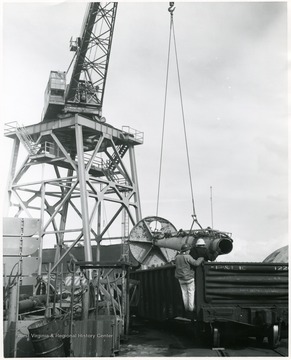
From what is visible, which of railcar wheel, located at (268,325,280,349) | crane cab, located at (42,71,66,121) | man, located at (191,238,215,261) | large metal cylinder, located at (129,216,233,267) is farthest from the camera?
crane cab, located at (42,71,66,121)

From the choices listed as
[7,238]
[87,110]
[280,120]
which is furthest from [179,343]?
[87,110]

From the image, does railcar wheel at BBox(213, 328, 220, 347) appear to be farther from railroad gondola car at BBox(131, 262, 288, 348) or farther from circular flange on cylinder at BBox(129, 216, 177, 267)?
circular flange on cylinder at BBox(129, 216, 177, 267)

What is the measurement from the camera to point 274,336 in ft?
34.3

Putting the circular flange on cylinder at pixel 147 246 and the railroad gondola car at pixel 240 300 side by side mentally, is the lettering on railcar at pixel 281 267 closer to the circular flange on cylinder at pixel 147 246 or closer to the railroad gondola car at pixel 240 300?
the railroad gondola car at pixel 240 300

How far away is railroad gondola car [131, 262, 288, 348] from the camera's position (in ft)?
33.8

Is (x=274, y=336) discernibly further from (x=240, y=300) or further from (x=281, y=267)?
(x=281, y=267)

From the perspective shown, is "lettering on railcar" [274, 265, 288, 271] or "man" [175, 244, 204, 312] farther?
"lettering on railcar" [274, 265, 288, 271]

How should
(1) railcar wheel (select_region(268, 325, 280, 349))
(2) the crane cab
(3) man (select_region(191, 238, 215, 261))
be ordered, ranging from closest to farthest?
(1) railcar wheel (select_region(268, 325, 280, 349)) < (3) man (select_region(191, 238, 215, 261)) < (2) the crane cab

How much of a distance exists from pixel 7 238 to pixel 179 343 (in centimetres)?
589

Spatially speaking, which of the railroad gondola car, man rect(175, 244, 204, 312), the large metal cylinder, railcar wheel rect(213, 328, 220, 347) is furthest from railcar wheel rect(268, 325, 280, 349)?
the large metal cylinder

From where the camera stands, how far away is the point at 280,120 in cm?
1103

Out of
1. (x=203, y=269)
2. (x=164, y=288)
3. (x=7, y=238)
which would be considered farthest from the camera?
(x=164, y=288)

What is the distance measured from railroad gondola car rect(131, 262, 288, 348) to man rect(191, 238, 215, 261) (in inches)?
52.2

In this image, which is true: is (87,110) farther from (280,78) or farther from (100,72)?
(280,78)
